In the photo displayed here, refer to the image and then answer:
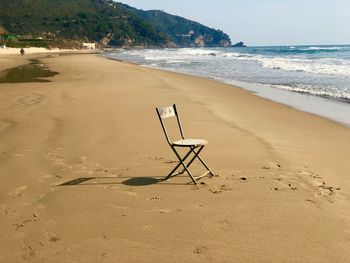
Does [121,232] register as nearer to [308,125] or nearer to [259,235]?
[259,235]

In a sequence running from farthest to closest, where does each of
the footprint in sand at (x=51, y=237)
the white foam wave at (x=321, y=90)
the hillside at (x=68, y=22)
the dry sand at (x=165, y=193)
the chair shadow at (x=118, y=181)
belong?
1. the hillside at (x=68, y=22)
2. the white foam wave at (x=321, y=90)
3. the chair shadow at (x=118, y=181)
4. the footprint in sand at (x=51, y=237)
5. the dry sand at (x=165, y=193)

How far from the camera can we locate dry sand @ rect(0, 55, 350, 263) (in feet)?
12.7

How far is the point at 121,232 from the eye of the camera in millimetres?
4195

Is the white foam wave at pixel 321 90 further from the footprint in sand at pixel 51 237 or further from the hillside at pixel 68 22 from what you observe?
the hillside at pixel 68 22

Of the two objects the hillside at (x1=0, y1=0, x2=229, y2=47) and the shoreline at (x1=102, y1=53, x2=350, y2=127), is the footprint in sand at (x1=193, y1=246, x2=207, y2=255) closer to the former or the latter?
the shoreline at (x1=102, y1=53, x2=350, y2=127)

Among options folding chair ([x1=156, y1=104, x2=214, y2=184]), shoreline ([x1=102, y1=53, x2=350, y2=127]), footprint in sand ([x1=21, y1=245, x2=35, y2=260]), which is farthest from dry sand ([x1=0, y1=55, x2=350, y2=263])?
shoreline ([x1=102, y1=53, x2=350, y2=127])

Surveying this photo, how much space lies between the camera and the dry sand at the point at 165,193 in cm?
388

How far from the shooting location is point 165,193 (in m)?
5.27

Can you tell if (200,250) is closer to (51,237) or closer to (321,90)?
(51,237)

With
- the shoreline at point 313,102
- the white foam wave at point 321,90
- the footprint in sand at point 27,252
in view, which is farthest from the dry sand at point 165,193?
the white foam wave at point 321,90

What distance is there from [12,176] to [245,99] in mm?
10485

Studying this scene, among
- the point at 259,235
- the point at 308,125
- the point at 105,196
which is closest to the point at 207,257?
the point at 259,235

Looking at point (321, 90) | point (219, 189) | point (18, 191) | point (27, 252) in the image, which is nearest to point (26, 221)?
point (27, 252)

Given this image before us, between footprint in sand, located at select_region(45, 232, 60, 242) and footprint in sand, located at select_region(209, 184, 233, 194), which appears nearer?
footprint in sand, located at select_region(45, 232, 60, 242)
